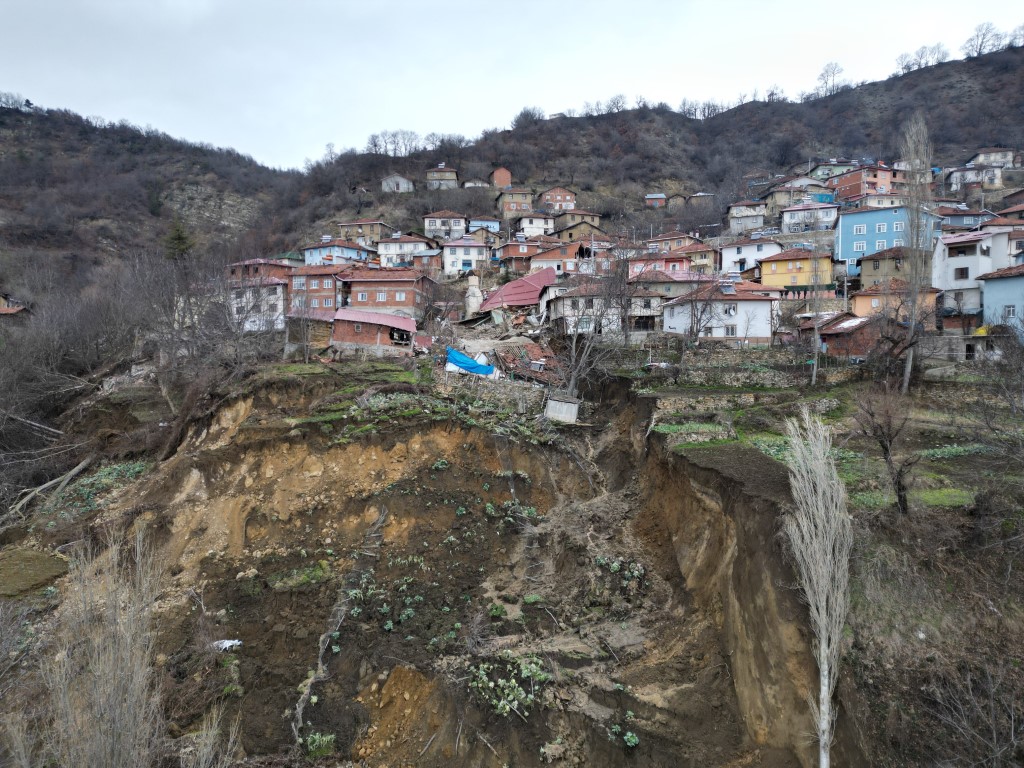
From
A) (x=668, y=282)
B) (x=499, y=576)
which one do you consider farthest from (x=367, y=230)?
(x=499, y=576)

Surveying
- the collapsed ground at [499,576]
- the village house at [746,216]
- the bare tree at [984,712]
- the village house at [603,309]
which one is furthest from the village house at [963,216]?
the bare tree at [984,712]

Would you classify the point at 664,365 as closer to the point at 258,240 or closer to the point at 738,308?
the point at 738,308

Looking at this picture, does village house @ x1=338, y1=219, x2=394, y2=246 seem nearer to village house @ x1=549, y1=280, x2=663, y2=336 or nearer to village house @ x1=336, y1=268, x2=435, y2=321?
village house @ x1=336, y1=268, x2=435, y2=321

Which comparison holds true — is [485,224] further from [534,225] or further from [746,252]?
[746,252]

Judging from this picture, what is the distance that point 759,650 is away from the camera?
10984 mm

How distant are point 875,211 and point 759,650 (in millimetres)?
46160

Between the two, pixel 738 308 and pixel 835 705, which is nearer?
pixel 835 705

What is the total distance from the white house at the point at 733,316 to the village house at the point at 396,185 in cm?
6107

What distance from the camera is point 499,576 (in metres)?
16.9

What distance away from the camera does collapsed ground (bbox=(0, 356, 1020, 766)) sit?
34.9ft

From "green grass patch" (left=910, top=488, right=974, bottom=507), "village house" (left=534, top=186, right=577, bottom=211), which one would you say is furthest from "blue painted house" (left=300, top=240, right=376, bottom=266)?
"green grass patch" (left=910, top=488, right=974, bottom=507)

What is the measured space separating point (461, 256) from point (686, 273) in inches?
999

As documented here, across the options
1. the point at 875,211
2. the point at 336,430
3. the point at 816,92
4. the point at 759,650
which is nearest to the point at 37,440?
the point at 336,430

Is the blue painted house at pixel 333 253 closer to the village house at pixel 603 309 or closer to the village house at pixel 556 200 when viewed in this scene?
the village house at pixel 603 309
